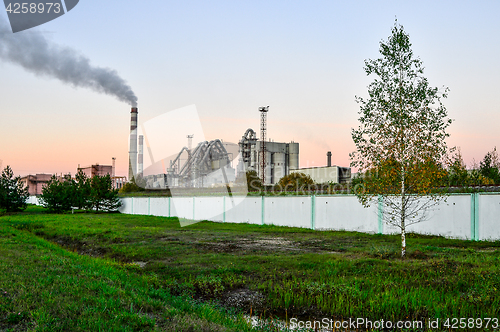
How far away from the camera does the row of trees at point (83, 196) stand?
37438 mm

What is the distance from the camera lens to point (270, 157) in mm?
67312

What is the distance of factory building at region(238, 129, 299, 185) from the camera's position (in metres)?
65.1

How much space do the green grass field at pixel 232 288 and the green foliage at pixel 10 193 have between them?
27.5 metres

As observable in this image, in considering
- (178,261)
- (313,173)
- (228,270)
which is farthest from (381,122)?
(313,173)

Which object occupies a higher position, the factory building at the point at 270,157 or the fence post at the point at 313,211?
the factory building at the point at 270,157

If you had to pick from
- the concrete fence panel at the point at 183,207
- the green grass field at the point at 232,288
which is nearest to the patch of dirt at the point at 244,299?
the green grass field at the point at 232,288

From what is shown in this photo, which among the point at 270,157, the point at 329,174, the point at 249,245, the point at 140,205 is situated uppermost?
the point at 270,157

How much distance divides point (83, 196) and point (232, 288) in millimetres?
35597

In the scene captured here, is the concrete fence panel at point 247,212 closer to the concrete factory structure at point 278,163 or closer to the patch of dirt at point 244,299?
the patch of dirt at point 244,299

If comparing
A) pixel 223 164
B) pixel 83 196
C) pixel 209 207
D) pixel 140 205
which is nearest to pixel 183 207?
pixel 209 207

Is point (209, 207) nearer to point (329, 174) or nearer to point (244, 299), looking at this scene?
point (244, 299)

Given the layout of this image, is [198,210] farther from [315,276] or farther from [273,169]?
[273,169]

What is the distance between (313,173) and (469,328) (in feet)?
196

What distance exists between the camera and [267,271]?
850 cm
